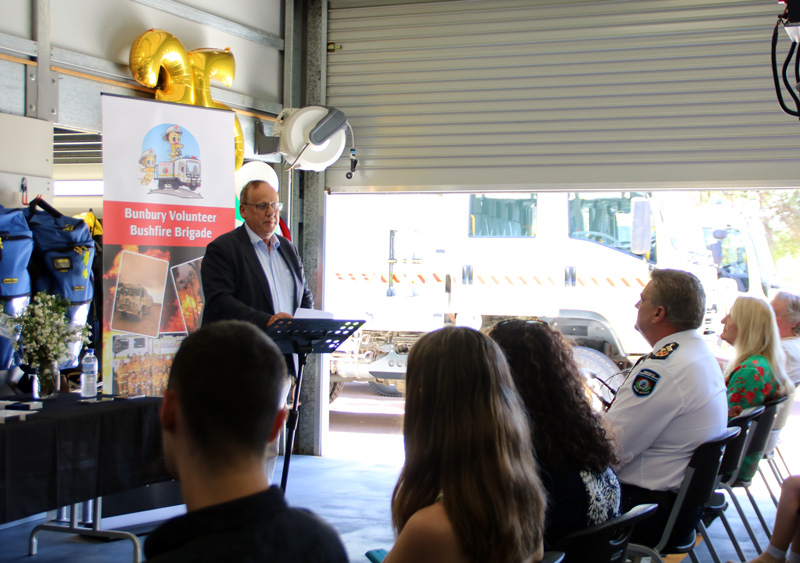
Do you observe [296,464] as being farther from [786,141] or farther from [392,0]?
[786,141]

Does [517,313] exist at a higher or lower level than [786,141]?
lower

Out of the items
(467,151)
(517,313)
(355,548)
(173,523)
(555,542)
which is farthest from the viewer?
(517,313)

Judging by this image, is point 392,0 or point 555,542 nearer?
point 555,542

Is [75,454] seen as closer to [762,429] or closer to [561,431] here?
[561,431]

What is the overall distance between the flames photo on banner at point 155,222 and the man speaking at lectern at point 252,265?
467 millimetres

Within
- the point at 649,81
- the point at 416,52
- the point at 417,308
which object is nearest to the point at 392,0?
the point at 416,52

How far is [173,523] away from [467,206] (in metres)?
5.95

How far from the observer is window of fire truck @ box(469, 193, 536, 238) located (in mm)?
6555

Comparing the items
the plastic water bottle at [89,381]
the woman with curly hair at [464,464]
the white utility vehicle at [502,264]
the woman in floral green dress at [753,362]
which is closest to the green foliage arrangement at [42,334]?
the plastic water bottle at [89,381]

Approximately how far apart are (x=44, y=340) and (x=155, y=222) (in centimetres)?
104

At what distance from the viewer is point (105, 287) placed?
376 cm

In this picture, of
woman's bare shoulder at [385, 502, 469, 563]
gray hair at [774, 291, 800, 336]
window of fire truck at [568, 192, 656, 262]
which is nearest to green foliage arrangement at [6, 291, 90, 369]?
woman's bare shoulder at [385, 502, 469, 563]

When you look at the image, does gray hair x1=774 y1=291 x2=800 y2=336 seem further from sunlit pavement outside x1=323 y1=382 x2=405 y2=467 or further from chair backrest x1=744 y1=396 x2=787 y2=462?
sunlit pavement outside x1=323 y1=382 x2=405 y2=467

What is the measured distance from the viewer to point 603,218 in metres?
6.45
